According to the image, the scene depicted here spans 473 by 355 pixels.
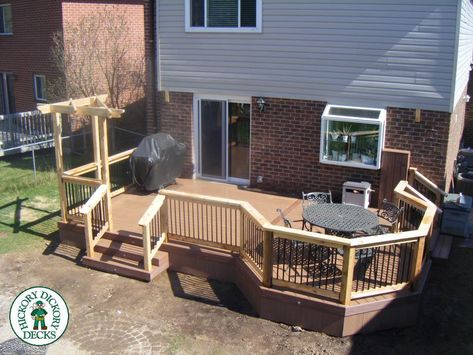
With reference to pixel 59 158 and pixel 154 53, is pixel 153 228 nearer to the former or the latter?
pixel 59 158

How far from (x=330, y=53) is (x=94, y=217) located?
552 centimetres

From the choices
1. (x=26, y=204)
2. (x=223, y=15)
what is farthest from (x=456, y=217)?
(x=26, y=204)

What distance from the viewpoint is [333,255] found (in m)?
7.88

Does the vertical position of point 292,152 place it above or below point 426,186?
above

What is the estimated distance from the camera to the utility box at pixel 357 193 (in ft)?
33.1

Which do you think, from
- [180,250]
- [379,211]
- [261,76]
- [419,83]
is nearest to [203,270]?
[180,250]

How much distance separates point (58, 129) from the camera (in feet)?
31.8

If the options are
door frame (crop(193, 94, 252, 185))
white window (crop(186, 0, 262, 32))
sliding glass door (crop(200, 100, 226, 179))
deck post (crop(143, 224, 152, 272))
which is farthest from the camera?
sliding glass door (crop(200, 100, 226, 179))

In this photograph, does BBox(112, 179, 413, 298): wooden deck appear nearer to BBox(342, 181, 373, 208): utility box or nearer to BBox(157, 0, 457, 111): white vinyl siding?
BBox(342, 181, 373, 208): utility box

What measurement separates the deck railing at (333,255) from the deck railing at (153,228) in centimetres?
39

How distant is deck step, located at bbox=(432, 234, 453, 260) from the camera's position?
29.0 ft

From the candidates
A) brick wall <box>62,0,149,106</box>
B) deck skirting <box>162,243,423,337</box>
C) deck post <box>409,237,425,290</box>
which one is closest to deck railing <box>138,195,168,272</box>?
deck skirting <box>162,243,423,337</box>

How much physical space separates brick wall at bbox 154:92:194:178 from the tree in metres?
Result: 4.57

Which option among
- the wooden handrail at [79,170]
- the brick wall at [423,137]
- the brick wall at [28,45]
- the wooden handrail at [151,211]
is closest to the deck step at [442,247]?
the brick wall at [423,137]
